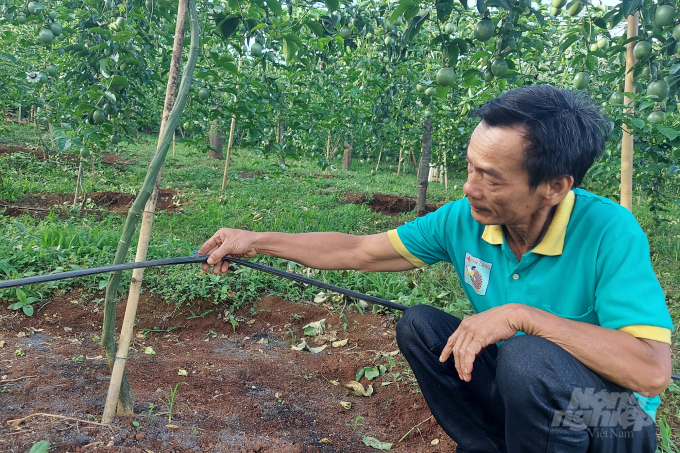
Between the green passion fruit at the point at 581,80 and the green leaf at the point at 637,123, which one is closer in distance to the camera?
the green leaf at the point at 637,123

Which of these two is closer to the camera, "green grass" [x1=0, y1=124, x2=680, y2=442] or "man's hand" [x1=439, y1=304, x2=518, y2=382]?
"man's hand" [x1=439, y1=304, x2=518, y2=382]

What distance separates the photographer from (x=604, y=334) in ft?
3.77

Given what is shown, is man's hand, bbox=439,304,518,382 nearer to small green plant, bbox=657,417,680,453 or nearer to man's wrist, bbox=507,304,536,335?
man's wrist, bbox=507,304,536,335

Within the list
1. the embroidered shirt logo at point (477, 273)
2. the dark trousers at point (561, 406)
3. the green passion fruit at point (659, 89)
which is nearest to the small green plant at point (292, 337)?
the embroidered shirt logo at point (477, 273)

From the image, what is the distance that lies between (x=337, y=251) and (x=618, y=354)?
0.92 meters

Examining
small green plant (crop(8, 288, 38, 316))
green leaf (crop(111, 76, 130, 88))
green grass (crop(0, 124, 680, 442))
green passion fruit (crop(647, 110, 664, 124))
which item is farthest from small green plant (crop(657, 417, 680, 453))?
small green plant (crop(8, 288, 38, 316))

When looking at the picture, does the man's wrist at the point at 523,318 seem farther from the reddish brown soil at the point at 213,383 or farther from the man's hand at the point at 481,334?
the reddish brown soil at the point at 213,383

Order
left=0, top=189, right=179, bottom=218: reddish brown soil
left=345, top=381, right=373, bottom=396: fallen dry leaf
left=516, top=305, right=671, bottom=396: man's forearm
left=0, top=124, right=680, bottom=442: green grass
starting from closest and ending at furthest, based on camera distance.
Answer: left=516, top=305, right=671, bottom=396: man's forearm, left=345, top=381, right=373, bottom=396: fallen dry leaf, left=0, top=124, right=680, bottom=442: green grass, left=0, top=189, right=179, bottom=218: reddish brown soil

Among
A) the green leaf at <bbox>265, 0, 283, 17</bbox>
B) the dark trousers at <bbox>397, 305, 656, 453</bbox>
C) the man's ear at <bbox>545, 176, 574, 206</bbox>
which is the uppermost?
the green leaf at <bbox>265, 0, 283, 17</bbox>

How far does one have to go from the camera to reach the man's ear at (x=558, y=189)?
4.17ft

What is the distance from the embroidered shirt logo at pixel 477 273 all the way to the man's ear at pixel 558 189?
30 cm

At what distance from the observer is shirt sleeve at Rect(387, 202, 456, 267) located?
166 centimetres

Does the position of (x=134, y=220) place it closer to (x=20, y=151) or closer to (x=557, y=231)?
(x=557, y=231)

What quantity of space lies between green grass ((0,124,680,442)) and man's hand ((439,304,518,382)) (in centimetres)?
100
